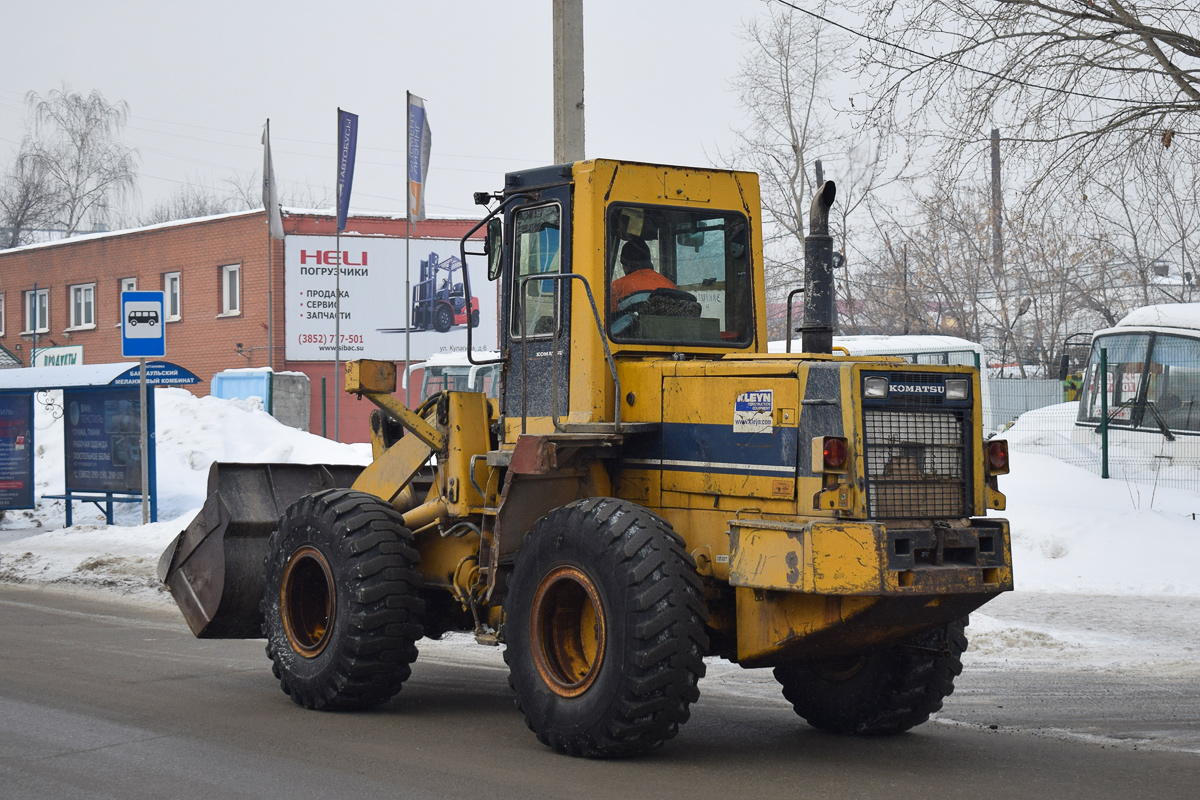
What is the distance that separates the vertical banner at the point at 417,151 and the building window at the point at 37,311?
84.0ft

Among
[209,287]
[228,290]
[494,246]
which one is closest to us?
[494,246]

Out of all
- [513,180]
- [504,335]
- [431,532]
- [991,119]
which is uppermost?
[991,119]

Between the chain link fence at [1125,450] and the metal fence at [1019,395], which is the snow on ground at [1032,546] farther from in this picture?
the metal fence at [1019,395]

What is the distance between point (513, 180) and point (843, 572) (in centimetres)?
328

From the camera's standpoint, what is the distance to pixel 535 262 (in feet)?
26.1

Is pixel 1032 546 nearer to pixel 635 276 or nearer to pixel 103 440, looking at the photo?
pixel 635 276

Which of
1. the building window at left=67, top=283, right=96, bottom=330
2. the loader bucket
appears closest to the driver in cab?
the loader bucket

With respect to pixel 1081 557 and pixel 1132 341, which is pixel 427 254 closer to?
pixel 1132 341

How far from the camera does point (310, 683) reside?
807cm

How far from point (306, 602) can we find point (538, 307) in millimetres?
2494

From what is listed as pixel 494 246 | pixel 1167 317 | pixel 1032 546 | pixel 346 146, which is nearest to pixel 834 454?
pixel 494 246

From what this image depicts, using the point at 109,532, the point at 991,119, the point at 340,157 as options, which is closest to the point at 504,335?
the point at 991,119

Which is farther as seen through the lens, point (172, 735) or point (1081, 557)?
point (1081, 557)

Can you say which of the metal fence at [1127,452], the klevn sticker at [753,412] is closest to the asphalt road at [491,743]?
the klevn sticker at [753,412]
